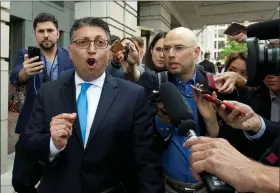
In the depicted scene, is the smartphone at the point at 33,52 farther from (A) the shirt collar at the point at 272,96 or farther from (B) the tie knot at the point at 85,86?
(A) the shirt collar at the point at 272,96

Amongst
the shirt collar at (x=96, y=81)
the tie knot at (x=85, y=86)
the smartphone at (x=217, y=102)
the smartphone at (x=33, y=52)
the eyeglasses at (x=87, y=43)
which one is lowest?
the smartphone at (x=217, y=102)

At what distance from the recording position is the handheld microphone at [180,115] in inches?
46.1

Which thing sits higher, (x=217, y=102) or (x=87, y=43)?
(x=87, y=43)

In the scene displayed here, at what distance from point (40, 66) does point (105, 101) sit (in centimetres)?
132

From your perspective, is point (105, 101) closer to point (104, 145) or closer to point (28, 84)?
point (104, 145)

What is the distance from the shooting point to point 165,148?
6.75 feet

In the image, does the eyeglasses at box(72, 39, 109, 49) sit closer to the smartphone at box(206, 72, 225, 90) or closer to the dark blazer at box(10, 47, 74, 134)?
the smartphone at box(206, 72, 225, 90)

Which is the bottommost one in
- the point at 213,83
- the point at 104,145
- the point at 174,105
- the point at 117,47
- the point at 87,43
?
the point at 104,145

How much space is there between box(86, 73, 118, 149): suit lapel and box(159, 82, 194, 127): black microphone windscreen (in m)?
0.39

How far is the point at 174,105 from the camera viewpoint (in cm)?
154

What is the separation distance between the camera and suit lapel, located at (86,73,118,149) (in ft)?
6.04

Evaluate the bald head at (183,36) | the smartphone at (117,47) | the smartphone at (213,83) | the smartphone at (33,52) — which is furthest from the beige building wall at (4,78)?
the smartphone at (213,83)

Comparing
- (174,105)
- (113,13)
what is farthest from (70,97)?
(113,13)

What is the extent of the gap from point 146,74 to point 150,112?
0.86 feet
